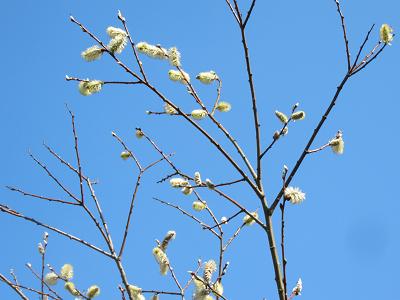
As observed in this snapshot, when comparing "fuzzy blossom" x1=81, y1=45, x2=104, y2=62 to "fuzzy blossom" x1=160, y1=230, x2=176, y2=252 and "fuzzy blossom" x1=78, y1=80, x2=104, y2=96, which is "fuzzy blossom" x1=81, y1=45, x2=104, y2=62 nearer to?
"fuzzy blossom" x1=78, y1=80, x2=104, y2=96

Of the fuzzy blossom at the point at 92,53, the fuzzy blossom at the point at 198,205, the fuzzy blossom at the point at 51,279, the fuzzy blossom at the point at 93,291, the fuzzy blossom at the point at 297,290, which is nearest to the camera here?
the fuzzy blossom at the point at 297,290

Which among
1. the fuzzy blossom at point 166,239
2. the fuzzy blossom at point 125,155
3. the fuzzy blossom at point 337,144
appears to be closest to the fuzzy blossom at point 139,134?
the fuzzy blossom at point 125,155

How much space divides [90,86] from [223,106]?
0.96 m

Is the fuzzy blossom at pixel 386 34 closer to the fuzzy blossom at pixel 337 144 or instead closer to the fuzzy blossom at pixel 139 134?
the fuzzy blossom at pixel 337 144

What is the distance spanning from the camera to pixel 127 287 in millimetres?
2957

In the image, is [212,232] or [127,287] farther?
[212,232]

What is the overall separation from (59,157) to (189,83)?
1115 mm

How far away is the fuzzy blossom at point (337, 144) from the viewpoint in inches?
137

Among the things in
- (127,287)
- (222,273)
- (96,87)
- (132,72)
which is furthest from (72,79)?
(222,273)

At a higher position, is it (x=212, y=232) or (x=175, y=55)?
(x=175, y=55)

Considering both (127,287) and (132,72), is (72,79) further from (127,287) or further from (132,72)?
(127,287)

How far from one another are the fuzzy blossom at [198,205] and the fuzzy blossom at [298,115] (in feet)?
3.26

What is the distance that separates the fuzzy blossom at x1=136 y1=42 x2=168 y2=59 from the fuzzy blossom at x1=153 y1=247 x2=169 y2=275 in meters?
1.31

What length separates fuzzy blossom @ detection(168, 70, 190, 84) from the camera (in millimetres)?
3517
